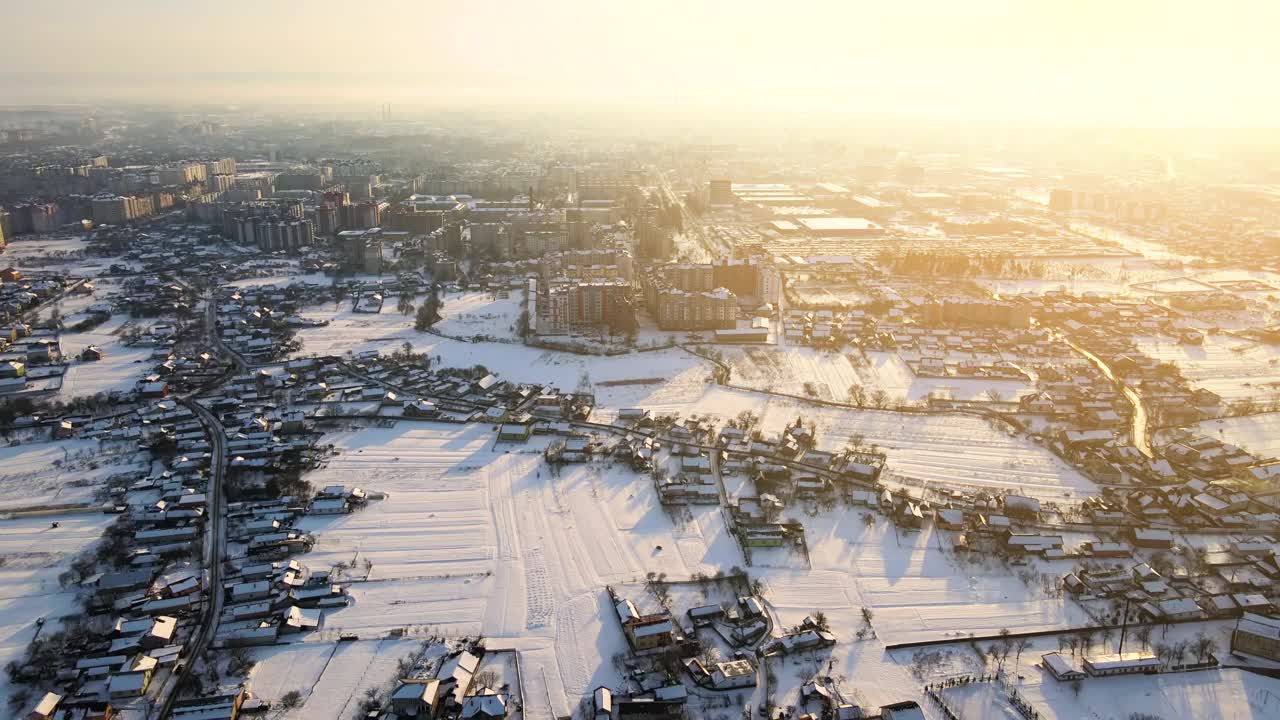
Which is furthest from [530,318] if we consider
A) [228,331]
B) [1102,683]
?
[1102,683]

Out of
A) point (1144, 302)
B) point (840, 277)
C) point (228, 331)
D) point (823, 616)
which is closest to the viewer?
point (823, 616)

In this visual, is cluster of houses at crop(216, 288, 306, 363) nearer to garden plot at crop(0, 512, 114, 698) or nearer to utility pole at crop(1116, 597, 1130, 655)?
garden plot at crop(0, 512, 114, 698)

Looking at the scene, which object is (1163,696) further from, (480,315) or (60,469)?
(480,315)

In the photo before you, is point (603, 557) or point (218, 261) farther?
point (218, 261)

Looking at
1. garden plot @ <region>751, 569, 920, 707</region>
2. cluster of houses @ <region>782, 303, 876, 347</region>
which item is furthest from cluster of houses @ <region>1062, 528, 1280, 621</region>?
cluster of houses @ <region>782, 303, 876, 347</region>

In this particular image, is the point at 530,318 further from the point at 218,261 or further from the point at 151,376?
the point at 218,261
